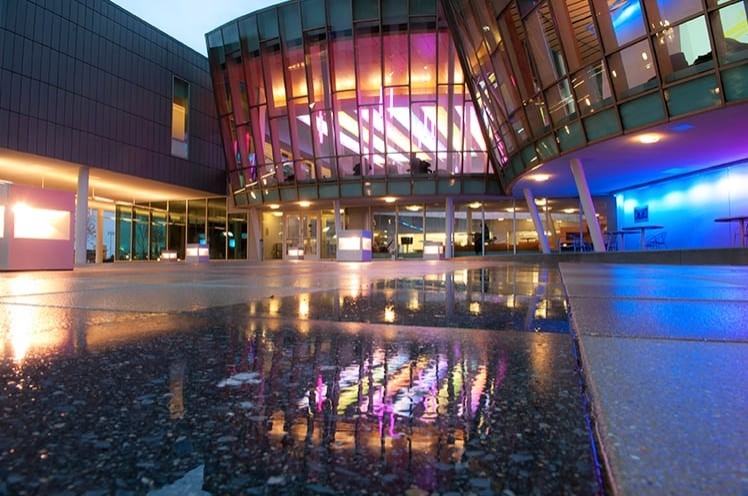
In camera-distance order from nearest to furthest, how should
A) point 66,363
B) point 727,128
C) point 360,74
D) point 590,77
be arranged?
point 66,363, point 727,128, point 590,77, point 360,74

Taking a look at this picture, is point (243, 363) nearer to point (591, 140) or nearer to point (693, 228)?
point (591, 140)

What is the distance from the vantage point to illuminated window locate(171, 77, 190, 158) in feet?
106

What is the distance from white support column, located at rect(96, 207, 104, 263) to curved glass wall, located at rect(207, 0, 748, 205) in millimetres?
14206

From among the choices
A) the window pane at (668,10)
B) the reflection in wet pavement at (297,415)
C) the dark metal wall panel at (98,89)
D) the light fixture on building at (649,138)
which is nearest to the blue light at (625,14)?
the window pane at (668,10)

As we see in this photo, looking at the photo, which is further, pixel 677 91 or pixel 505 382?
pixel 677 91

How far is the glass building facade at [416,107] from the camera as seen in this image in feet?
48.0

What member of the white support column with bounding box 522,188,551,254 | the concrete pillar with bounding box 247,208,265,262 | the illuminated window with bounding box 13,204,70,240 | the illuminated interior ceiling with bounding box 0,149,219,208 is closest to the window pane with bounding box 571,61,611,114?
the white support column with bounding box 522,188,551,254

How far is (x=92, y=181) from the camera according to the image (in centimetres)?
3097

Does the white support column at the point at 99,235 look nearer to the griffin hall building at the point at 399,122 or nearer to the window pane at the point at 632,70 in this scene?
the griffin hall building at the point at 399,122

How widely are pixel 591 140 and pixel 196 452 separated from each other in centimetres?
1686

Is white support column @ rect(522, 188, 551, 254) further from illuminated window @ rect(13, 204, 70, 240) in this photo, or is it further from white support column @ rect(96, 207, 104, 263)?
white support column @ rect(96, 207, 104, 263)

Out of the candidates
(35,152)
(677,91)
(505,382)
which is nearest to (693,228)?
(677,91)

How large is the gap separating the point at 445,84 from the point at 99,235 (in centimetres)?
3213

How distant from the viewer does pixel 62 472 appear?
2.30 feet
